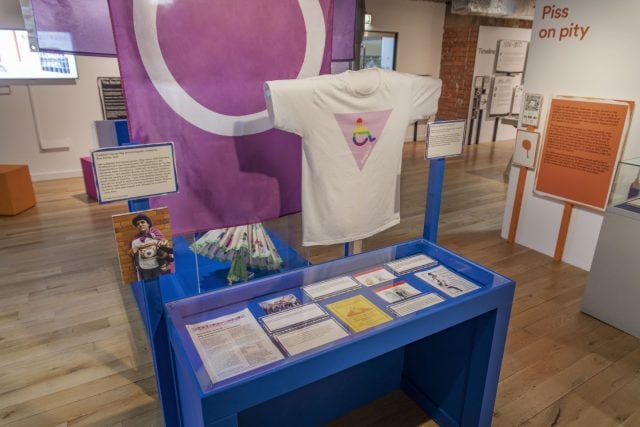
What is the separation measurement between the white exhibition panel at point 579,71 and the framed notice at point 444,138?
6.33 ft

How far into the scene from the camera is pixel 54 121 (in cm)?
552

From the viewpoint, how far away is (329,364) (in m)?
1.17

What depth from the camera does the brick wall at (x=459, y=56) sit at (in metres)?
7.80

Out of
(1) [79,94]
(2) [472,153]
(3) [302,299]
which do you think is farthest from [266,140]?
(2) [472,153]

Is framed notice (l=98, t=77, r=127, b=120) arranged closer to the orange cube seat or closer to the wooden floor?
the orange cube seat

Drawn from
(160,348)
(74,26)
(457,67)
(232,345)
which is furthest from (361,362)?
(457,67)

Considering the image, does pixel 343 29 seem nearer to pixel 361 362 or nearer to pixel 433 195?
pixel 433 195

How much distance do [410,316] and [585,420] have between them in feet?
4.15

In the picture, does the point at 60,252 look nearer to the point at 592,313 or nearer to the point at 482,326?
the point at 482,326

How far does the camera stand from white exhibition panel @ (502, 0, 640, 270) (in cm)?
285

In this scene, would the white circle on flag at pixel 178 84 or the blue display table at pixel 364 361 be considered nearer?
the blue display table at pixel 364 361

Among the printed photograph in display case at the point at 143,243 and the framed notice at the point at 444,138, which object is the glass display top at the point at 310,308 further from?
the framed notice at the point at 444,138

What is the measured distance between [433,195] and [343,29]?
97 cm

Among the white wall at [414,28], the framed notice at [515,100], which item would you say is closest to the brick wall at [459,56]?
the white wall at [414,28]
